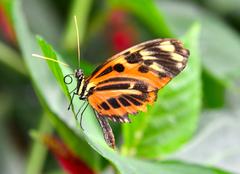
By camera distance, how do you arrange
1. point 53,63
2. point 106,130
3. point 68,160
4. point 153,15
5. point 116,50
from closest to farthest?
point 53,63 < point 106,130 < point 68,160 < point 153,15 < point 116,50

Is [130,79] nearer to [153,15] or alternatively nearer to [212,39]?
[153,15]

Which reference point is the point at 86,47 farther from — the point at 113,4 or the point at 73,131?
the point at 73,131

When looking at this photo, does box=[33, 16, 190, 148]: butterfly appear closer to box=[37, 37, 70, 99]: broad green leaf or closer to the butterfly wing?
the butterfly wing

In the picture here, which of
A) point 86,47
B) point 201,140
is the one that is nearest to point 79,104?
point 201,140

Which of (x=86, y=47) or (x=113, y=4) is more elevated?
(x=113, y=4)

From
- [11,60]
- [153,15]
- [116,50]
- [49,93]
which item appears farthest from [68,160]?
[116,50]

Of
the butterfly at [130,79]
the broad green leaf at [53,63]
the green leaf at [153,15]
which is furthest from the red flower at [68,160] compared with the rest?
the green leaf at [153,15]

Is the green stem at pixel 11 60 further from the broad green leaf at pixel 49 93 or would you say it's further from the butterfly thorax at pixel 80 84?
the butterfly thorax at pixel 80 84

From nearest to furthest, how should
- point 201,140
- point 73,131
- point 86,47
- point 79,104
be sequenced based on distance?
1. point 79,104
2. point 73,131
3. point 201,140
4. point 86,47
